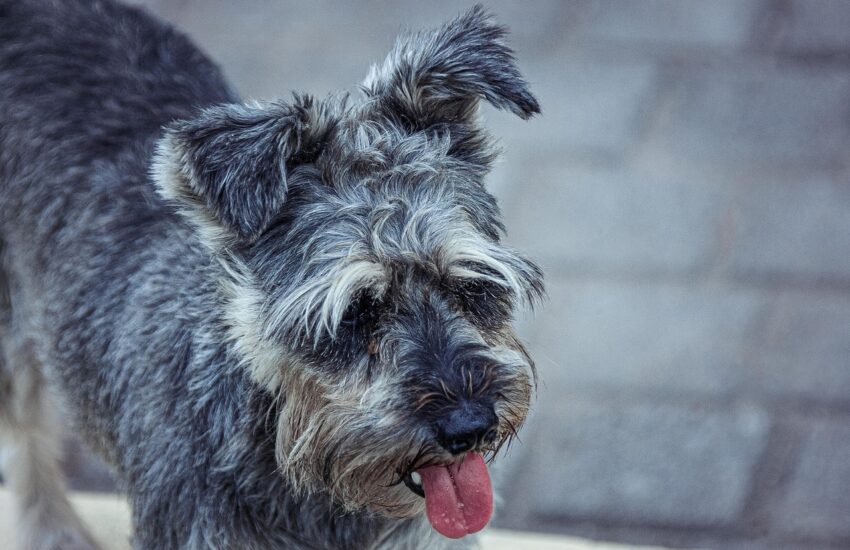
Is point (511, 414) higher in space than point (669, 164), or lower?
lower

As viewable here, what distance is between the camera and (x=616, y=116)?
21.7 feet

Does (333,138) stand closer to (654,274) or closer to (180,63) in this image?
(180,63)

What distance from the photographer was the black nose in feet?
9.26

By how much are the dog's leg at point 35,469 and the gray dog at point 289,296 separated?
1.81ft

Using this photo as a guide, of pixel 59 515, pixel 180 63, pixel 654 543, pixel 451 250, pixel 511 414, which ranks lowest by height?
pixel 59 515

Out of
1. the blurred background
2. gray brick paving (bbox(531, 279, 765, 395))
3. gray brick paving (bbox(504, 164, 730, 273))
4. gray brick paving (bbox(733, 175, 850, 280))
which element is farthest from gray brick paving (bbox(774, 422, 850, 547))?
gray brick paving (bbox(504, 164, 730, 273))

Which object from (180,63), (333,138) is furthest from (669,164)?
(333,138)

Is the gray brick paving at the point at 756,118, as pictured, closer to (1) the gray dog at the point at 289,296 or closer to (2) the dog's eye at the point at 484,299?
(1) the gray dog at the point at 289,296

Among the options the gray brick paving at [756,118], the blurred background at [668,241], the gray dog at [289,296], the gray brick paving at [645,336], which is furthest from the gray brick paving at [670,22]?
the gray dog at [289,296]

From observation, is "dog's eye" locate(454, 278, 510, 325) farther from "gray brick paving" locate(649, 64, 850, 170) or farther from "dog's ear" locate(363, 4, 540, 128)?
"gray brick paving" locate(649, 64, 850, 170)

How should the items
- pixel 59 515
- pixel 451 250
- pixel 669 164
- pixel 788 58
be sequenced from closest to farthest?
pixel 451 250 < pixel 59 515 < pixel 669 164 < pixel 788 58

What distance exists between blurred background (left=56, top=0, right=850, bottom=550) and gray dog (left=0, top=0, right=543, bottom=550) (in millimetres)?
1401

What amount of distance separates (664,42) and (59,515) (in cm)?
471

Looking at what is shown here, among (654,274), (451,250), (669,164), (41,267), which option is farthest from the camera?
(669,164)
